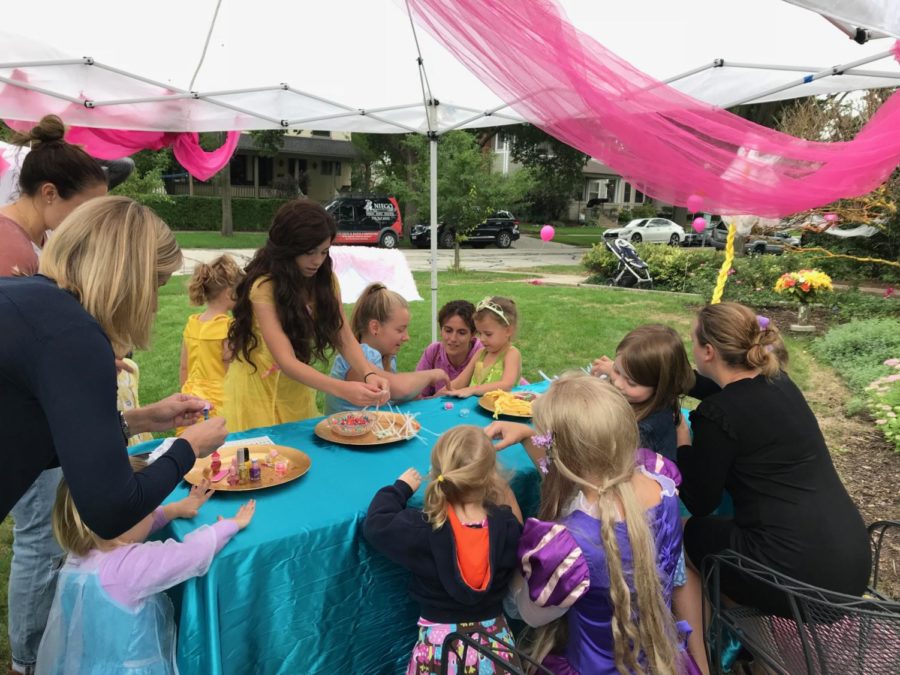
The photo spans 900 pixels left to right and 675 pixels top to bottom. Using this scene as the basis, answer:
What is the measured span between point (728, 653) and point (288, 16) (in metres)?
4.32

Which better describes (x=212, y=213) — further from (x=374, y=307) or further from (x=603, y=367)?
(x=603, y=367)

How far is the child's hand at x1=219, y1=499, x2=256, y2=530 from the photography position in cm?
179

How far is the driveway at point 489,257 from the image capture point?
17062 millimetres

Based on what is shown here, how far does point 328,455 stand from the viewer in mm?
2391

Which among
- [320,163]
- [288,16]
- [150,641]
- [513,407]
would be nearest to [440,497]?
[150,641]

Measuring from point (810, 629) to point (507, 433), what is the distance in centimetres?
121

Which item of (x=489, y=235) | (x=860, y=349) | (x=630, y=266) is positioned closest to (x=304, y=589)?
(x=860, y=349)

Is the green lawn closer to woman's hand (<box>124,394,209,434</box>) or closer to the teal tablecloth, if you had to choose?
woman's hand (<box>124,394,209,434</box>)

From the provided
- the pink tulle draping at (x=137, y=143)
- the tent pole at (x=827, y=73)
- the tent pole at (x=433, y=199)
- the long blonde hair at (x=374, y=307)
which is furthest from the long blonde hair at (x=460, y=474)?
the pink tulle draping at (x=137, y=143)

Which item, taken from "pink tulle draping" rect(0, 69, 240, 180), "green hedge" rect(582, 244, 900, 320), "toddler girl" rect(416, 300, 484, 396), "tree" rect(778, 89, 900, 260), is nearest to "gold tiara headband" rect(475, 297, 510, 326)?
"toddler girl" rect(416, 300, 484, 396)

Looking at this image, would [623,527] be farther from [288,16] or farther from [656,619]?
[288,16]

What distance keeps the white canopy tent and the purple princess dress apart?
1.95m

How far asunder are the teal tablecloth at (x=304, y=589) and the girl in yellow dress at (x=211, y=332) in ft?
5.84

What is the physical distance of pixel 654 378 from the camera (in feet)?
7.74
